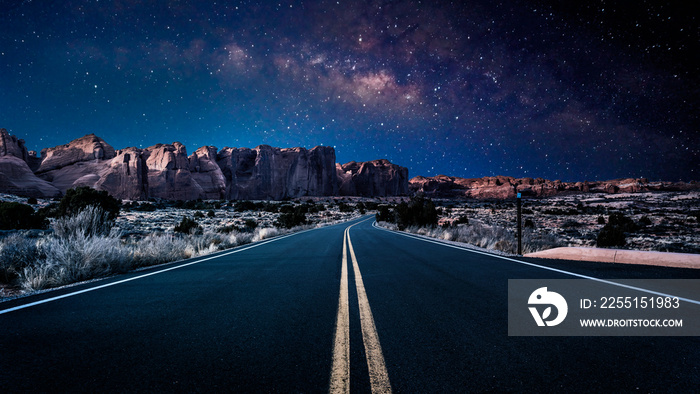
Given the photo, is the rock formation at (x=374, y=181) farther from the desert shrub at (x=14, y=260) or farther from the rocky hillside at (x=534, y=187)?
the desert shrub at (x=14, y=260)

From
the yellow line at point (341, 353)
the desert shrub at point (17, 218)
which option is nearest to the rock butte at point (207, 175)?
the desert shrub at point (17, 218)

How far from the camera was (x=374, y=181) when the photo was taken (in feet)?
449

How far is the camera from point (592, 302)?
3684 millimetres

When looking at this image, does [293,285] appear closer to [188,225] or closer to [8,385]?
[8,385]

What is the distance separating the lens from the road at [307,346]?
1.99 meters

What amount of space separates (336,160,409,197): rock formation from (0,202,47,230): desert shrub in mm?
115456

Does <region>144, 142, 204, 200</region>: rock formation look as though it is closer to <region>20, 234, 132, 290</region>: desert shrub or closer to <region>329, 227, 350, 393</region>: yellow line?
<region>20, 234, 132, 290</region>: desert shrub

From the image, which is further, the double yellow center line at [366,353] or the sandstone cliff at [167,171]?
the sandstone cliff at [167,171]

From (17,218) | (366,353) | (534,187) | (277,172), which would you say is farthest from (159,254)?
(534,187)

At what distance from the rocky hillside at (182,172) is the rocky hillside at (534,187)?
37844mm

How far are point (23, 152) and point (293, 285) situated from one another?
10920 cm

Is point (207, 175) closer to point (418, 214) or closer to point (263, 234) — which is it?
point (263, 234)

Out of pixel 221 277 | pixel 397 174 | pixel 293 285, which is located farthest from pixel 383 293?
pixel 397 174

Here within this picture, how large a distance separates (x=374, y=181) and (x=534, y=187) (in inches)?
2852
